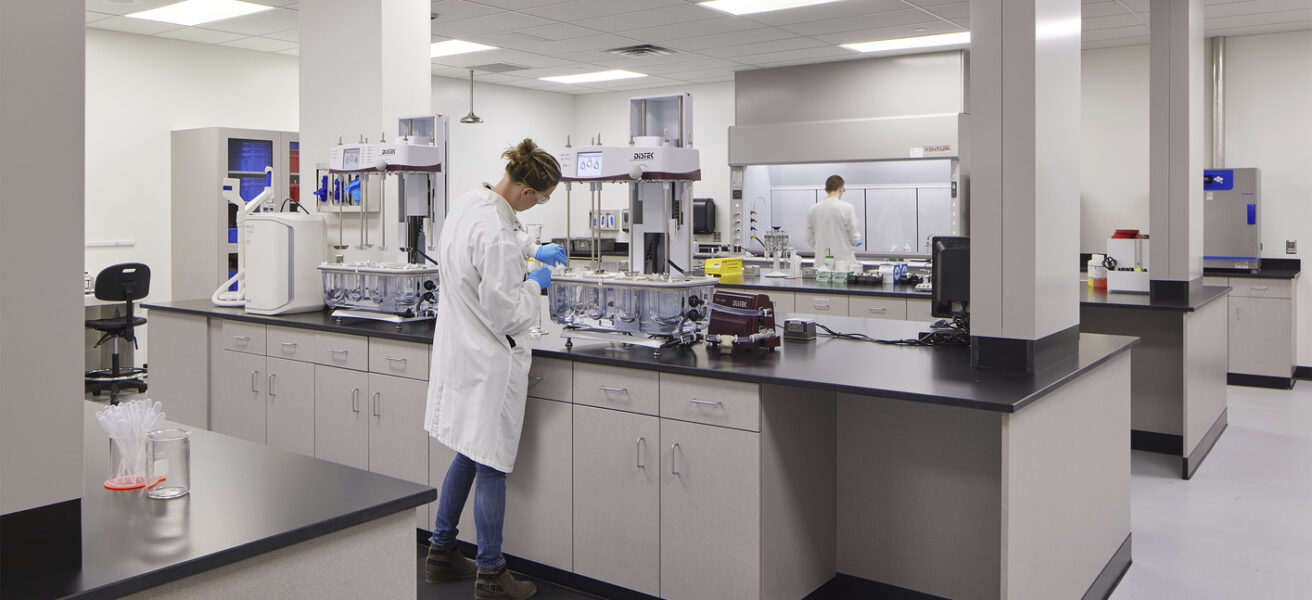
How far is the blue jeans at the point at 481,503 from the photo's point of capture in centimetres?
296

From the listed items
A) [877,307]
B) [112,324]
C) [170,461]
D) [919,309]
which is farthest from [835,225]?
[170,461]

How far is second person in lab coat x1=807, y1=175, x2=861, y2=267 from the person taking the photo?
7141mm

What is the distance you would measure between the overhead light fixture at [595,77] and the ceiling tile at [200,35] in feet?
9.82

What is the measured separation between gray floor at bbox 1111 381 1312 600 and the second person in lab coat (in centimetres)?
271

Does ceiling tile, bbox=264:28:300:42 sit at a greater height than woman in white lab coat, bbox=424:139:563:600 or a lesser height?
greater

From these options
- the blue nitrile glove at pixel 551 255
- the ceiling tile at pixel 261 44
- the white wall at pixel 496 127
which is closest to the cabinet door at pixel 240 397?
the blue nitrile glove at pixel 551 255

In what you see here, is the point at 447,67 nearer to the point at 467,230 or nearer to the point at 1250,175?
the point at 467,230

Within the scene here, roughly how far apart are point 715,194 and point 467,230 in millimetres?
6876

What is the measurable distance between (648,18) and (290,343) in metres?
3.51

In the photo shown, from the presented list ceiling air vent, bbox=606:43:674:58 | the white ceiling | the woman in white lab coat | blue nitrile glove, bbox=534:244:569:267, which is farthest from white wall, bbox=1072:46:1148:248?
the woman in white lab coat

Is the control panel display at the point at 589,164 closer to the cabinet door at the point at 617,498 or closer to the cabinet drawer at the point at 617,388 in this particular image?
the cabinet drawer at the point at 617,388

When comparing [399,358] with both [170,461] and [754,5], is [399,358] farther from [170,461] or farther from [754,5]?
[754,5]

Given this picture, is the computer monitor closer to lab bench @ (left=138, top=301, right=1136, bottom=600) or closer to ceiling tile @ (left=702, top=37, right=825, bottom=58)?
lab bench @ (left=138, top=301, right=1136, bottom=600)

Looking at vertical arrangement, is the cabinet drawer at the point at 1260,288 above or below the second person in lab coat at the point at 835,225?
below
